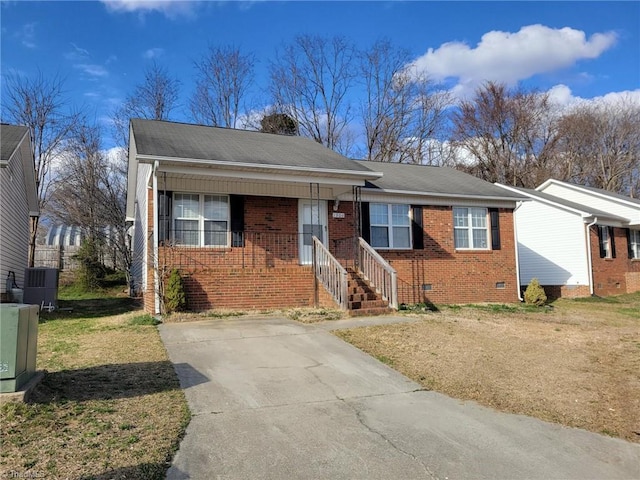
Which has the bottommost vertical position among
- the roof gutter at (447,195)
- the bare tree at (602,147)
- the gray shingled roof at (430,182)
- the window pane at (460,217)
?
the window pane at (460,217)

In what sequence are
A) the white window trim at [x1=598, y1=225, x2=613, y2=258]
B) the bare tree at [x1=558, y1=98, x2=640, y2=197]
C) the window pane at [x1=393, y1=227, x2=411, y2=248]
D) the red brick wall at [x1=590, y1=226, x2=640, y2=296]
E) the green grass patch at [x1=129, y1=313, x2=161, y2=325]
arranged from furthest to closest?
the bare tree at [x1=558, y1=98, x2=640, y2=197] → the white window trim at [x1=598, y1=225, x2=613, y2=258] → the red brick wall at [x1=590, y1=226, x2=640, y2=296] → the window pane at [x1=393, y1=227, x2=411, y2=248] → the green grass patch at [x1=129, y1=313, x2=161, y2=325]

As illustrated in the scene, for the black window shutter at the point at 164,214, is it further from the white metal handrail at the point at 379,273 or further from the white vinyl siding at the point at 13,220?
the white metal handrail at the point at 379,273

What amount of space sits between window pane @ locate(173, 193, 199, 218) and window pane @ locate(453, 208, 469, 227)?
839 cm

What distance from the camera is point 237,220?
1274cm

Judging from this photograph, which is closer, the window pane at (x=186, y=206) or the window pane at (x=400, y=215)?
the window pane at (x=186, y=206)

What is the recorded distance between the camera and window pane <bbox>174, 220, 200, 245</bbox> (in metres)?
12.2

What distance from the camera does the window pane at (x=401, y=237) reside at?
1477cm

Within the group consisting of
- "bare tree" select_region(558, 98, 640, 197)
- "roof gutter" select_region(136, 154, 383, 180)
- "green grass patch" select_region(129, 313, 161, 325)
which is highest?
"bare tree" select_region(558, 98, 640, 197)

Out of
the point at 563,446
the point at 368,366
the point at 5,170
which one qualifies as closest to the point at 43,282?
the point at 5,170

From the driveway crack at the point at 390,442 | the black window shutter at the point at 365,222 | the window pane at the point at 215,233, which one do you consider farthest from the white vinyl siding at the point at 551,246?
the driveway crack at the point at 390,442

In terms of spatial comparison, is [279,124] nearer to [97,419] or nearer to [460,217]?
[460,217]

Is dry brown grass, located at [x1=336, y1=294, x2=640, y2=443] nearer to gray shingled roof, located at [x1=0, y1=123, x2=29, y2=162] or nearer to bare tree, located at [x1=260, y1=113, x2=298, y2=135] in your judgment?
gray shingled roof, located at [x1=0, y1=123, x2=29, y2=162]

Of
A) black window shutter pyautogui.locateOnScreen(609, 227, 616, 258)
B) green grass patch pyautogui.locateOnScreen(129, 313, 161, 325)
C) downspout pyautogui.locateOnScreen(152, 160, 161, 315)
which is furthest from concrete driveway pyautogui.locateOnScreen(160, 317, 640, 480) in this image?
black window shutter pyautogui.locateOnScreen(609, 227, 616, 258)

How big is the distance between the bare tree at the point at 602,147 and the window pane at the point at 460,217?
25.0 metres
